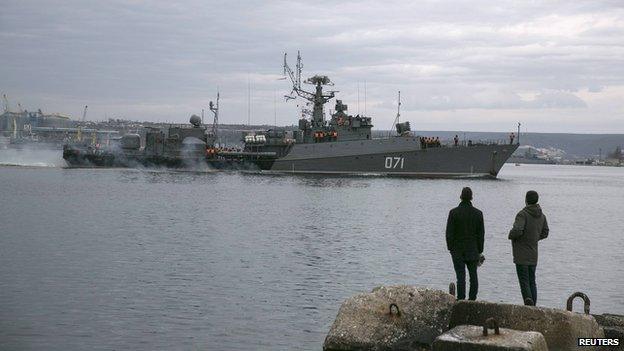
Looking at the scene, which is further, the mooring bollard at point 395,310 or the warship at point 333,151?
Answer: the warship at point 333,151

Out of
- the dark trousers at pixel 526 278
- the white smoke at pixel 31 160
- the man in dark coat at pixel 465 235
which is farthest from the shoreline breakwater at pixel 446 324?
the white smoke at pixel 31 160

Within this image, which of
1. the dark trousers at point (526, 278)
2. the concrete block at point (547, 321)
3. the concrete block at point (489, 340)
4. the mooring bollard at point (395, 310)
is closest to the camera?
the concrete block at point (489, 340)

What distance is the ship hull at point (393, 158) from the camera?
299 feet

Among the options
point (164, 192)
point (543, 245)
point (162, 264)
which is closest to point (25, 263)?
point (162, 264)

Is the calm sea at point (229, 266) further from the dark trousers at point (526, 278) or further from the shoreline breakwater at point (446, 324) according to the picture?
the dark trousers at point (526, 278)

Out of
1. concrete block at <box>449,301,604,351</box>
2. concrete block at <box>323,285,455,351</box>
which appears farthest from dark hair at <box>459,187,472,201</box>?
concrete block at <box>449,301,604,351</box>

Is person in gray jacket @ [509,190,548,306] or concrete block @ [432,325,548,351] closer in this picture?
concrete block @ [432,325,548,351]

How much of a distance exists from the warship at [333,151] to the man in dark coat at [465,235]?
2978 inches

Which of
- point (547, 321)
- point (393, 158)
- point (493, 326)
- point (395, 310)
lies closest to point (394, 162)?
point (393, 158)

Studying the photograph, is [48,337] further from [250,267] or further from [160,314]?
[250,267]

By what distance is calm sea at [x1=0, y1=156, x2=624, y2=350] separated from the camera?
15688mm

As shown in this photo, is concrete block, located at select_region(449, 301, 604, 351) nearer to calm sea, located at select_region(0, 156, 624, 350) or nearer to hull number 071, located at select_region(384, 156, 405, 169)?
calm sea, located at select_region(0, 156, 624, 350)

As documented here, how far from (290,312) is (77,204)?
114 ft

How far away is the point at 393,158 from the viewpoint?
301 feet
